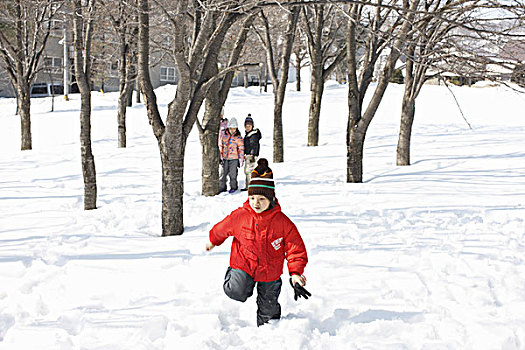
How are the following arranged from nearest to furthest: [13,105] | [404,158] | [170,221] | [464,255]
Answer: [464,255]
[170,221]
[404,158]
[13,105]

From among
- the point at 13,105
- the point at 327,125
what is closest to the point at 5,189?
the point at 327,125

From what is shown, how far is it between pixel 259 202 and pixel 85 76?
5.32 metres

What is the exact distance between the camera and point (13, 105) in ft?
111

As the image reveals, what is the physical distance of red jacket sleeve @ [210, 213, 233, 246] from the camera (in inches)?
147

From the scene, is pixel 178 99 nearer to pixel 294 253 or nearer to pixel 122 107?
pixel 294 253

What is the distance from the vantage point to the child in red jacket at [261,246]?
364 cm

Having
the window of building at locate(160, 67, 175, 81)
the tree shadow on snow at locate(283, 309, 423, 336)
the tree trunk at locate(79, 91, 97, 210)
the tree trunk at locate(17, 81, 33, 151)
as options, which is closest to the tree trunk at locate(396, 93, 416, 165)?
the tree trunk at locate(79, 91, 97, 210)

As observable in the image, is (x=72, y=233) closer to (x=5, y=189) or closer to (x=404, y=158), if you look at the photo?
(x=5, y=189)

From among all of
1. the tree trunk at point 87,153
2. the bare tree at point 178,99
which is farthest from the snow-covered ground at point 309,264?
the bare tree at point 178,99

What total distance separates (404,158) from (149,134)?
40.6 feet

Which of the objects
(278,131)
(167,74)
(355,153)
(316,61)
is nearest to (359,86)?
(355,153)

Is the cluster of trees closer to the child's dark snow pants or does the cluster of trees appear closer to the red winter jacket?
the red winter jacket

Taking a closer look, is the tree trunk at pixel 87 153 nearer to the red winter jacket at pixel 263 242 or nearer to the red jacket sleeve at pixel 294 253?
the red winter jacket at pixel 263 242

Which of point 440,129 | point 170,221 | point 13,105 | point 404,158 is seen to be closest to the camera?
point 170,221
